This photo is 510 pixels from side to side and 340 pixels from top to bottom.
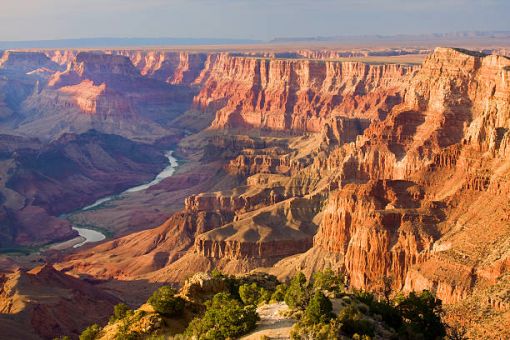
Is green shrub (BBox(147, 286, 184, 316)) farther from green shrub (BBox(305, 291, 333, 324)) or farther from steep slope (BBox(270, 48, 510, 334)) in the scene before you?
steep slope (BBox(270, 48, 510, 334))

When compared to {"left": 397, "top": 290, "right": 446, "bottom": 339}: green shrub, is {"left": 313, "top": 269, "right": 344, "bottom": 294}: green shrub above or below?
above

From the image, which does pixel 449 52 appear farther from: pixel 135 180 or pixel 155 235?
pixel 135 180

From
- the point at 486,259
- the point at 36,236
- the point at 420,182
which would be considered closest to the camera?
the point at 486,259

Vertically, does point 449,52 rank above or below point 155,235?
above

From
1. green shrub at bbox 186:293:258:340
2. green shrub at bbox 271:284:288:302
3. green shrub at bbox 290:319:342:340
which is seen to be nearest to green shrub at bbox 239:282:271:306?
green shrub at bbox 271:284:288:302

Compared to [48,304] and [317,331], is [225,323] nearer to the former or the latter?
[317,331]

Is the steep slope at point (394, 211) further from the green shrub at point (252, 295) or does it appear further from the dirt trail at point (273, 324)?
the dirt trail at point (273, 324)

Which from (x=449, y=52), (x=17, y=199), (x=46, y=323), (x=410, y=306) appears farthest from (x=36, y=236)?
(x=410, y=306)
